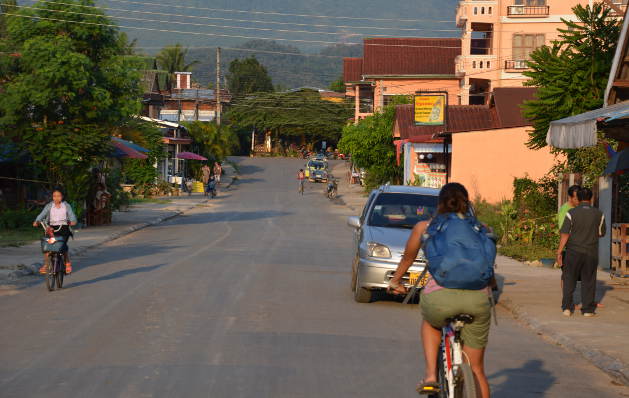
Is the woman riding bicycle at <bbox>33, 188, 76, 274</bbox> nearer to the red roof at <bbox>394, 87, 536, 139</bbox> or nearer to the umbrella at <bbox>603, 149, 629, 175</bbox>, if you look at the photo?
the umbrella at <bbox>603, 149, 629, 175</bbox>

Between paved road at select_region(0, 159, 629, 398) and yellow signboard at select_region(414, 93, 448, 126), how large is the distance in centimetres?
2531

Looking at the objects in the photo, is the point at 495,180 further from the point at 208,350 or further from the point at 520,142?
the point at 208,350

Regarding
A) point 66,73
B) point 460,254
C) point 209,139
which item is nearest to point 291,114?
point 209,139

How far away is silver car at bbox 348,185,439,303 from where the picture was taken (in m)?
13.9

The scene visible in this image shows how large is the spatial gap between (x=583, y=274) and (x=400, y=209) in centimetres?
339

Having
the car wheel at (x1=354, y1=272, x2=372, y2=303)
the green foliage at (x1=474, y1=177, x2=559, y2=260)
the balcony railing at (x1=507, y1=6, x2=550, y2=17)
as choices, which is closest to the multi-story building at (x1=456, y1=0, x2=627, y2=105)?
the balcony railing at (x1=507, y1=6, x2=550, y2=17)

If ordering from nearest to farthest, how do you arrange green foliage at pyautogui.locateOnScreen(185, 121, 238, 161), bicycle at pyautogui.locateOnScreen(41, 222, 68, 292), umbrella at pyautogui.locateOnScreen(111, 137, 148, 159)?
bicycle at pyautogui.locateOnScreen(41, 222, 68, 292) → umbrella at pyautogui.locateOnScreen(111, 137, 148, 159) → green foliage at pyautogui.locateOnScreen(185, 121, 238, 161)

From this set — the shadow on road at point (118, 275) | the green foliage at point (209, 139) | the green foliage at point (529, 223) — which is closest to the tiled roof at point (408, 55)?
the green foliage at point (209, 139)

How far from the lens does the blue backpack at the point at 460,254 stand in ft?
20.4

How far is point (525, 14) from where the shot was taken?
2274 inches

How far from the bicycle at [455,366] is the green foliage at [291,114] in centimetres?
9912

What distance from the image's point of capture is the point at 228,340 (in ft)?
34.1

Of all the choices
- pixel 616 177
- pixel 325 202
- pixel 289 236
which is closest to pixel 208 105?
pixel 325 202

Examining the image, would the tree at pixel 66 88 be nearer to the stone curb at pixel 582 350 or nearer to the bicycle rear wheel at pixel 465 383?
the stone curb at pixel 582 350
